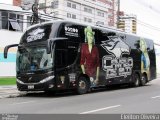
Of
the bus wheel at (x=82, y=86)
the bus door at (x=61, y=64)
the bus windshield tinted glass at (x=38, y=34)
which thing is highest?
the bus windshield tinted glass at (x=38, y=34)

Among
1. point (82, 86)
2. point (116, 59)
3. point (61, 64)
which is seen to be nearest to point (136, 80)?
point (116, 59)

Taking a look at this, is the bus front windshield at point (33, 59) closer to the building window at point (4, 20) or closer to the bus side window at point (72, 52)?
the bus side window at point (72, 52)

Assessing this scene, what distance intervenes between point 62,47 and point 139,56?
34.0 ft

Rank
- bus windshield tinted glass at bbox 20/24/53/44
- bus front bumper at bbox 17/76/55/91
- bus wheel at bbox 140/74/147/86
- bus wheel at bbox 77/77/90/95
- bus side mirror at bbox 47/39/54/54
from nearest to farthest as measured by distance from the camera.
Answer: bus side mirror at bbox 47/39/54/54 < bus front bumper at bbox 17/76/55/91 < bus windshield tinted glass at bbox 20/24/53/44 < bus wheel at bbox 77/77/90/95 < bus wheel at bbox 140/74/147/86

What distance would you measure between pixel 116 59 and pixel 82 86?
179 inches

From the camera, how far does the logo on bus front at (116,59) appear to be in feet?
76.8

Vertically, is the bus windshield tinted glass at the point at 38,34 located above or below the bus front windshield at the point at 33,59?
above

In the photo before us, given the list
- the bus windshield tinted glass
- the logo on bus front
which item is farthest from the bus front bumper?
the logo on bus front

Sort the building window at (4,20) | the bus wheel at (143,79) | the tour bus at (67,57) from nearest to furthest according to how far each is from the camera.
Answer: the tour bus at (67,57) → the bus wheel at (143,79) → the building window at (4,20)

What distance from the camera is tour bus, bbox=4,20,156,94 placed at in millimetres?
19031

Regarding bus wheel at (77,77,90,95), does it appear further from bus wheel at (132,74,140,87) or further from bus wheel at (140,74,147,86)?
bus wheel at (140,74,147,86)

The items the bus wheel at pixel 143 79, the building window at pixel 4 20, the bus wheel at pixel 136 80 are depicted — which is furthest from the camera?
the building window at pixel 4 20

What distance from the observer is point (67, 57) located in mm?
19656

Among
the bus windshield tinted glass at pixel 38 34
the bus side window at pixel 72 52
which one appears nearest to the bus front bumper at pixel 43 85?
the bus side window at pixel 72 52
